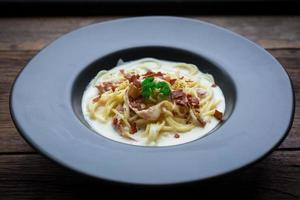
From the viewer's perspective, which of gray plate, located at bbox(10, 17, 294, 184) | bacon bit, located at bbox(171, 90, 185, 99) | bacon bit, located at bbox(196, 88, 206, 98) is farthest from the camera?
bacon bit, located at bbox(196, 88, 206, 98)

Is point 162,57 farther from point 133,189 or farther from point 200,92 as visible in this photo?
point 133,189

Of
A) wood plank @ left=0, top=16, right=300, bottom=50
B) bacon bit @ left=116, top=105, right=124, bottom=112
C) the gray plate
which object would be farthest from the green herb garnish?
wood plank @ left=0, top=16, right=300, bottom=50

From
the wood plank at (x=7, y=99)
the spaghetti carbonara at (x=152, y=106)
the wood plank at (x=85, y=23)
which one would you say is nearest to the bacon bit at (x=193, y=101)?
the spaghetti carbonara at (x=152, y=106)

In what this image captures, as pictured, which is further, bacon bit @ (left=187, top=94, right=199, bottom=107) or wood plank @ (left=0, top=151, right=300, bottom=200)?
bacon bit @ (left=187, top=94, right=199, bottom=107)

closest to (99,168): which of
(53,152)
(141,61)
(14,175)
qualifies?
(53,152)

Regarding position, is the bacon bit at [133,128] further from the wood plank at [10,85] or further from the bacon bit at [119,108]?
the wood plank at [10,85]

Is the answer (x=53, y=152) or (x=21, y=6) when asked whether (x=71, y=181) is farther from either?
(x=21, y=6)

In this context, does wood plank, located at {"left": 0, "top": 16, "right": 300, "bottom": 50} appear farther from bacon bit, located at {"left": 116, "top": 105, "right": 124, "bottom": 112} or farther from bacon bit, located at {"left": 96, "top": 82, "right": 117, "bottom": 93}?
bacon bit, located at {"left": 116, "top": 105, "right": 124, "bottom": 112}
